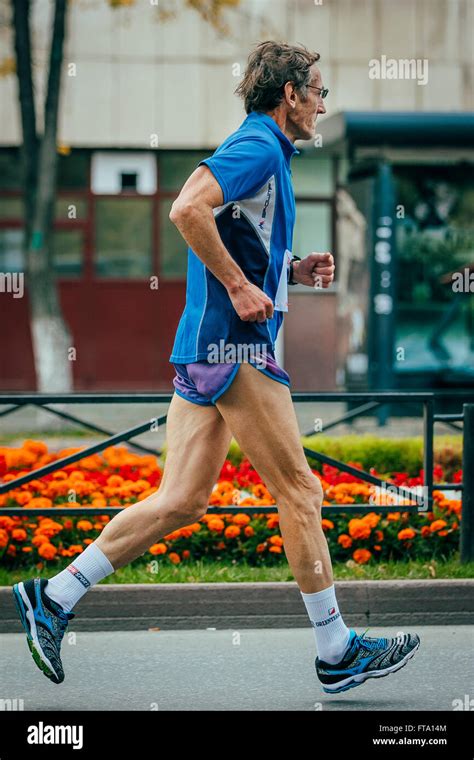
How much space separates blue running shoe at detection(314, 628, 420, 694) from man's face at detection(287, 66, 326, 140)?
1.67 m

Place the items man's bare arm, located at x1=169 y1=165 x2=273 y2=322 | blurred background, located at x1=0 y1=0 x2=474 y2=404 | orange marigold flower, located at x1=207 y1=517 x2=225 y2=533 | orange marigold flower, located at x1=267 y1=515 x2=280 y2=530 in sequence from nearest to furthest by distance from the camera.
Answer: man's bare arm, located at x1=169 y1=165 x2=273 y2=322 < orange marigold flower, located at x1=207 y1=517 x2=225 y2=533 < orange marigold flower, located at x1=267 y1=515 x2=280 y2=530 < blurred background, located at x1=0 y1=0 x2=474 y2=404

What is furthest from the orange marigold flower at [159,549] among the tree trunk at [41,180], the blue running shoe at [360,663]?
the tree trunk at [41,180]

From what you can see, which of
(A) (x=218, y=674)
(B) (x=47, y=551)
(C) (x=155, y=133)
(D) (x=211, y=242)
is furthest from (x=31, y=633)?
(C) (x=155, y=133)

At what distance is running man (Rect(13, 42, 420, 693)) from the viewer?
4.43 meters

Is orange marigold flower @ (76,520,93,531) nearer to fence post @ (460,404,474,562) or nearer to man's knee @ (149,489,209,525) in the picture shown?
fence post @ (460,404,474,562)

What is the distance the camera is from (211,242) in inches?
173

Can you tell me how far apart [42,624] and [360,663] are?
40.9 inches

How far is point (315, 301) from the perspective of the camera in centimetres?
1923

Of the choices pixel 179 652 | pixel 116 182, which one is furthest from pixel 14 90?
pixel 179 652

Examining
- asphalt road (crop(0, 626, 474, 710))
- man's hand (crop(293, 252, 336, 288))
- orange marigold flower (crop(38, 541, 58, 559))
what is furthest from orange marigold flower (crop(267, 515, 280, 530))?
man's hand (crop(293, 252, 336, 288))

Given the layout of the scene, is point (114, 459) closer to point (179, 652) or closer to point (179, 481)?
point (179, 652)

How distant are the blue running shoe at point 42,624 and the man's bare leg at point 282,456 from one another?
2.60 ft

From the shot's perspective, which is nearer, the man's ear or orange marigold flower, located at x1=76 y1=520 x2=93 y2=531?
the man's ear

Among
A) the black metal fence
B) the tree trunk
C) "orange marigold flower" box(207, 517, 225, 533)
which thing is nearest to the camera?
the black metal fence
